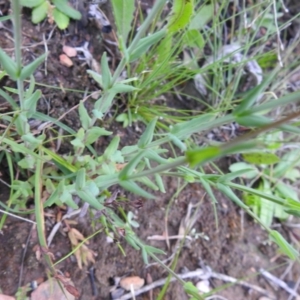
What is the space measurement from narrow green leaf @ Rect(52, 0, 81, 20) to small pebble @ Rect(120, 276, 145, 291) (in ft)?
2.33

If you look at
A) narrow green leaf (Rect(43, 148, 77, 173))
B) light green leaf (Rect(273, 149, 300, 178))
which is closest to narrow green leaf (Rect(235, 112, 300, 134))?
narrow green leaf (Rect(43, 148, 77, 173))

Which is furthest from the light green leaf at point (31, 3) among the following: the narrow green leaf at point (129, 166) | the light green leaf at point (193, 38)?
the narrow green leaf at point (129, 166)

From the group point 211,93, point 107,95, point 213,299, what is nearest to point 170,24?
point 107,95

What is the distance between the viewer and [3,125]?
0.88 meters

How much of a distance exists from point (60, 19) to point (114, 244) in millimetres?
613

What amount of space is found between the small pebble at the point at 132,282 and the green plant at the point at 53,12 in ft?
2.25

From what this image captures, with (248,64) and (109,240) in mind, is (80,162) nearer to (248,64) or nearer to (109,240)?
(109,240)

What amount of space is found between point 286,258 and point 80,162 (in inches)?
31.2

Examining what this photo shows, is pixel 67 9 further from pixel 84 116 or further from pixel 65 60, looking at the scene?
pixel 84 116

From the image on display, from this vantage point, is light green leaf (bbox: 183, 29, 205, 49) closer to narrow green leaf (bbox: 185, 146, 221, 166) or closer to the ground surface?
the ground surface

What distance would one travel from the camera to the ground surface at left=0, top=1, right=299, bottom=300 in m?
0.97

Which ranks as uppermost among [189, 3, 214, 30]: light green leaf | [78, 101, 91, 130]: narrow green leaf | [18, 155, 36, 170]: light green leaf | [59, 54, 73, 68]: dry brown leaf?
[189, 3, 214, 30]: light green leaf

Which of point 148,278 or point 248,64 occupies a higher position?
point 248,64

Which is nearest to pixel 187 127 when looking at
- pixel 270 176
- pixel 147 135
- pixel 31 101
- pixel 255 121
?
pixel 147 135
